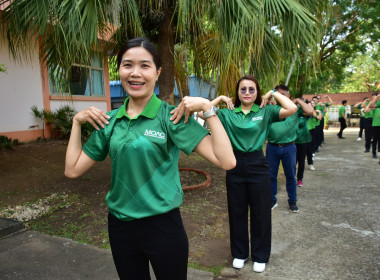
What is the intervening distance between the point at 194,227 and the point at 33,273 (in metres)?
2.01

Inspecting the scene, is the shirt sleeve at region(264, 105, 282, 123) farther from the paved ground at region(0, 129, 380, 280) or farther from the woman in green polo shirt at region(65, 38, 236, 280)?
the woman in green polo shirt at region(65, 38, 236, 280)

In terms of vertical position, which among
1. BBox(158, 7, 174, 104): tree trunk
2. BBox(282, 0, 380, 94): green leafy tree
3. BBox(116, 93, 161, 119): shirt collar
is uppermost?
BBox(282, 0, 380, 94): green leafy tree

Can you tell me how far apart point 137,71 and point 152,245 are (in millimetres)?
883

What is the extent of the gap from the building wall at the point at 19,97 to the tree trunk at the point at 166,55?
13.0ft

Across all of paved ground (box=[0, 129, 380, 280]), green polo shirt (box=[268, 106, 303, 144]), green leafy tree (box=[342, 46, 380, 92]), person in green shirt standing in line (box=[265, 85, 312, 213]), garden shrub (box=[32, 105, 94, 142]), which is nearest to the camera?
paved ground (box=[0, 129, 380, 280])

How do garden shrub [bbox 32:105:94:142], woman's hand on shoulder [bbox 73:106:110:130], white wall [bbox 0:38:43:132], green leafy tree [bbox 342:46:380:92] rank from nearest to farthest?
woman's hand on shoulder [bbox 73:106:110:130]
white wall [bbox 0:38:43:132]
garden shrub [bbox 32:105:94:142]
green leafy tree [bbox 342:46:380:92]

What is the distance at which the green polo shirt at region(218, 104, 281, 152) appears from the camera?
10.0 ft

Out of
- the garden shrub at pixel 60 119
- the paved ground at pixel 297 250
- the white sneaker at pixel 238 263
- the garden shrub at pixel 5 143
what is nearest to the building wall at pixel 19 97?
the garden shrub at pixel 60 119

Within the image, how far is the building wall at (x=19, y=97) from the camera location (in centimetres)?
802

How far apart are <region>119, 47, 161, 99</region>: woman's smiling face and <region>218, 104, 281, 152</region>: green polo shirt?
1662 millimetres

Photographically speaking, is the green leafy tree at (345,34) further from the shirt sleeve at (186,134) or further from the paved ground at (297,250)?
the shirt sleeve at (186,134)

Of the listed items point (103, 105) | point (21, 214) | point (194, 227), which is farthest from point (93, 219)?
point (103, 105)

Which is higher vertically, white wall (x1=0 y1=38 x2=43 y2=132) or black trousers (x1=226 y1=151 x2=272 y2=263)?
white wall (x1=0 y1=38 x2=43 y2=132)

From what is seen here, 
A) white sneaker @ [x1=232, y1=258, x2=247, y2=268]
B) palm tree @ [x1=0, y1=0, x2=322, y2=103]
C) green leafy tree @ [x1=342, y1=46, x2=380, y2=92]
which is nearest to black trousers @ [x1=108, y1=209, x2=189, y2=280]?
white sneaker @ [x1=232, y1=258, x2=247, y2=268]
